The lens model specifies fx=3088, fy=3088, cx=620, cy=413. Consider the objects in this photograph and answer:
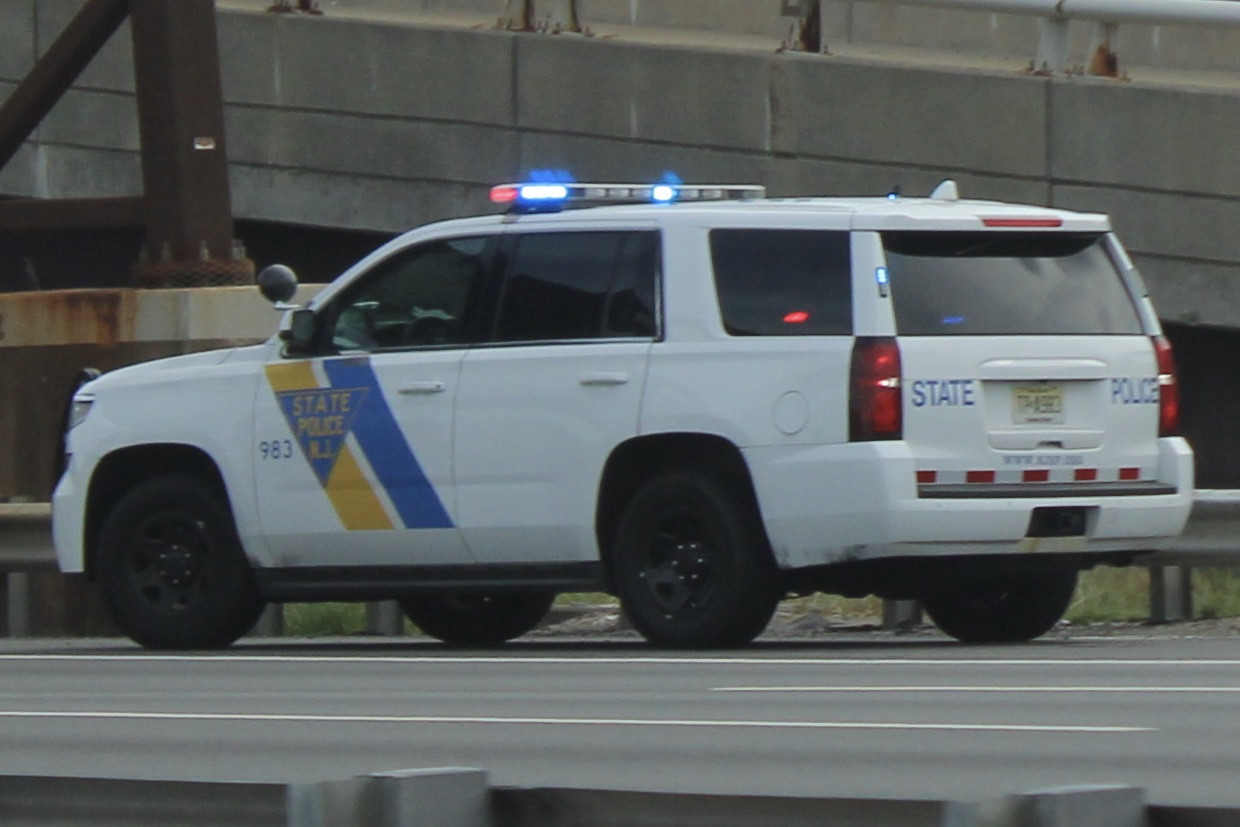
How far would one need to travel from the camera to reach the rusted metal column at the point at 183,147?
1712 cm

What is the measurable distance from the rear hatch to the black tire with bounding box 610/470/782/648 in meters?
0.69

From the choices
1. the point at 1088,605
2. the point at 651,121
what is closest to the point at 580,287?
the point at 1088,605

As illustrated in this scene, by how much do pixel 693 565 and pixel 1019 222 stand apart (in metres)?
1.71

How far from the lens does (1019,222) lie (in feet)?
36.7

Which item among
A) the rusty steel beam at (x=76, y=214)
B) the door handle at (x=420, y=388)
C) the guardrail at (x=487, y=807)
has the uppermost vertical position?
the rusty steel beam at (x=76, y=214)

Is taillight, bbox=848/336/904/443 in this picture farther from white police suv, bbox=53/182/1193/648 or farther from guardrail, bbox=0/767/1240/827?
guardrail, bbox=0/767/1240/827

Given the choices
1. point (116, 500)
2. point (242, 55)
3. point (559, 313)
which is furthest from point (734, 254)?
point (242, 55)

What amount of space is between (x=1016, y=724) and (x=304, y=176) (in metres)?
13.0

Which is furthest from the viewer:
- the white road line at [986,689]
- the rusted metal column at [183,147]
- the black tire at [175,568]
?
the rusted metal column at [183,147]

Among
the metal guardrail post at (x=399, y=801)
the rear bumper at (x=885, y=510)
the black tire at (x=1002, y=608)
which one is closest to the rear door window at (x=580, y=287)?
the rear bumper at (x=885, y=510)

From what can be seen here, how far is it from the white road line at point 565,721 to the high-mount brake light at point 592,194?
3.24m

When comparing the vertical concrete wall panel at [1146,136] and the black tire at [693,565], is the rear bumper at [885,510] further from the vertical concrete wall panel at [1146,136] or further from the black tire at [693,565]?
the vertical concrete wall panel at [1146,136]

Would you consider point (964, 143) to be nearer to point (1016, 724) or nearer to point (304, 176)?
point (304, 176)

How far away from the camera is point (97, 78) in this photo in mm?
21094
